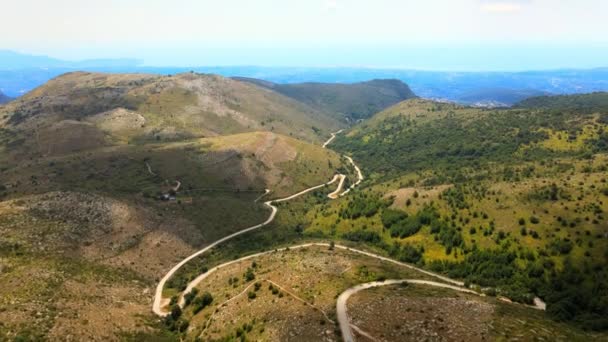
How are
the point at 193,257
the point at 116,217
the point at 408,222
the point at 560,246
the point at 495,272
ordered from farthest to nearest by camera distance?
the point at 408,222 → the point at 116,217 → the point at 193,257 → the point at 560,246 → the point at 495,272

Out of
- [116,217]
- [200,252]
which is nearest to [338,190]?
[200,252]

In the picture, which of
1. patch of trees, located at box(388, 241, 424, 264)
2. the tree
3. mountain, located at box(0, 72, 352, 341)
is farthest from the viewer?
patch of trees, located at box(388, 241, 424, 264)

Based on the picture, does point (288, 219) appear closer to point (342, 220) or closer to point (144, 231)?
point (342, 220)

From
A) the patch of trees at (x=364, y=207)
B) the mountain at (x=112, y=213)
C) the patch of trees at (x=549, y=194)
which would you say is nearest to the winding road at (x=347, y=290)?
the mountain at (x=112, y=213)

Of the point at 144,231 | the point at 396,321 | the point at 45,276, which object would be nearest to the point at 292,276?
the point at 396,321

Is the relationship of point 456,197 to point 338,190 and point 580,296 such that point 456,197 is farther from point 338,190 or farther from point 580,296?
point 338,190

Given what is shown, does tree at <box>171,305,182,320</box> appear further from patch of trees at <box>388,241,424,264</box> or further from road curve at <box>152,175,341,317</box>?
patch of trees at <box>388,241,424,264</box>

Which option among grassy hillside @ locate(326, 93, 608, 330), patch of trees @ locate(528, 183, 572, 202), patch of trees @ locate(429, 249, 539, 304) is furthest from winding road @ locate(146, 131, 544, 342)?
patch of trees @ locate(528, 183, 572, 202)

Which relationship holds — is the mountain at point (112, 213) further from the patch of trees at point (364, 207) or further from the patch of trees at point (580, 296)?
the patch of trees at point (580, 296)

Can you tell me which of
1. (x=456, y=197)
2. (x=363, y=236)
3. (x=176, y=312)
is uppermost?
(x=456, y=197)

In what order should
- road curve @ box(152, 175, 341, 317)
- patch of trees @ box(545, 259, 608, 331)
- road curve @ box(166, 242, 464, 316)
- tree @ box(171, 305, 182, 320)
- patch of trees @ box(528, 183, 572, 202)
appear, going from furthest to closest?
patch of trees @ box(528, 183, 572, 202) < road curve @ box(166, 242, 464, 316) < road curve @ box(152, 175, 341, 317) < tree @ box(171, 305, 182, 320) < patch of trees @ box(545, 259, 608, 331)
